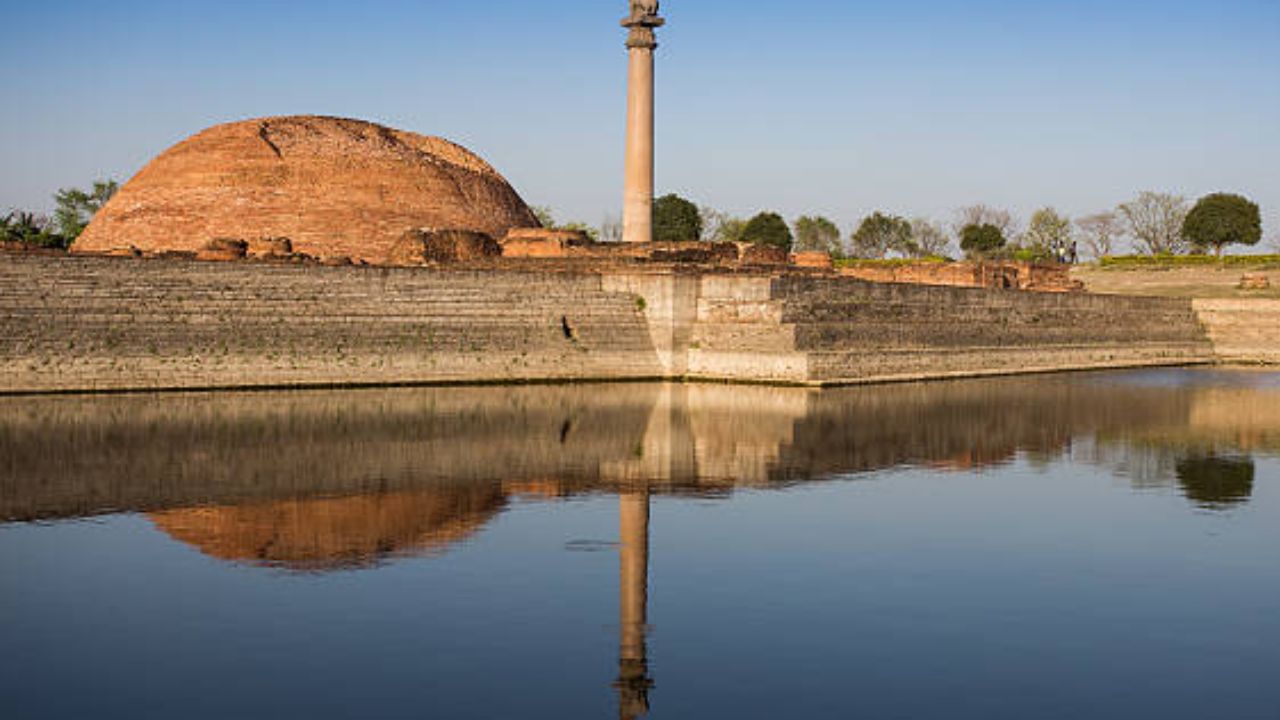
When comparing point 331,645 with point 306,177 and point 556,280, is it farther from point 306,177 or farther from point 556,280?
point 306,177

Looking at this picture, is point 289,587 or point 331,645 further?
point 289,587

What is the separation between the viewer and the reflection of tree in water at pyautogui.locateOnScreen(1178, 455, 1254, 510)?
40.5 ft

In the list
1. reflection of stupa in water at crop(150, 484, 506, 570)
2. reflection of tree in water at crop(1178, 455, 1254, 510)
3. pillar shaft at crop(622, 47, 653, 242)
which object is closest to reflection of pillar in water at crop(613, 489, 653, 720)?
reflection of stupa in water at crop(150, 484, 506, 570)

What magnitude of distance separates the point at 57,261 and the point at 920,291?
18150 millimetres

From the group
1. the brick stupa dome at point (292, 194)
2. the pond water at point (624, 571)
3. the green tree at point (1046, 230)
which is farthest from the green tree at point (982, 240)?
the pond water at point (624, 571)

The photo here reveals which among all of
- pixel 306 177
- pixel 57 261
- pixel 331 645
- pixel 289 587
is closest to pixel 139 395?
pixel 57 261

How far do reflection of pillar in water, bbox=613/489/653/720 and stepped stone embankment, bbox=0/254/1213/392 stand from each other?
490 inches

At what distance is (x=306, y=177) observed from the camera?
129ft

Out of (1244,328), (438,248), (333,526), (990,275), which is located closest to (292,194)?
(438,248)

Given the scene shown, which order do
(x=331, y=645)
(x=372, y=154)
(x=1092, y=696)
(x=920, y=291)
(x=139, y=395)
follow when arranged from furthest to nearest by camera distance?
(x=372, y=154) → (x=920, y=291) → (x=139, y=395) → (x=331, y=645) → (x=1092, y=696)

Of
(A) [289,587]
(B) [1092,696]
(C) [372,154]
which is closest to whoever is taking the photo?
(B) [1092,696]

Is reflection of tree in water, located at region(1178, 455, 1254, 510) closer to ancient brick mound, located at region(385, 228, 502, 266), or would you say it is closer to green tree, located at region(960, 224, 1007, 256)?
ancient brick mound, located at region(385, 228, 502, 266)

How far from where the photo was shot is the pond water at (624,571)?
20.6 feet

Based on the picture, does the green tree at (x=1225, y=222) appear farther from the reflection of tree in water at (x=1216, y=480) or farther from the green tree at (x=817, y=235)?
the reflection of tree in water at (x=1216, y=480)
